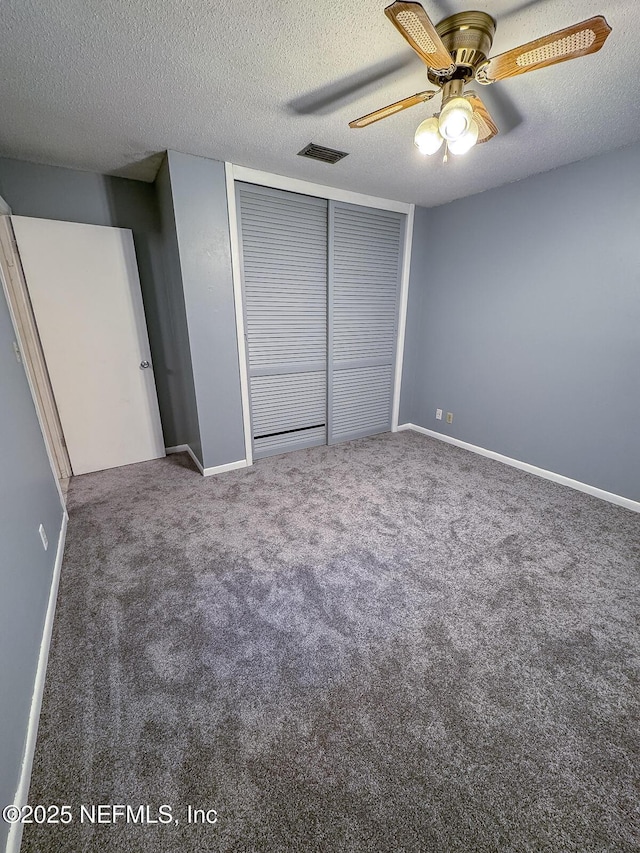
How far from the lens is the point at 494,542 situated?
6.98 ft

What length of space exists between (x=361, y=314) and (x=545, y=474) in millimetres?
2252

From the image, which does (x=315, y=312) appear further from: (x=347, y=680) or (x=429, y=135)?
(x=347, y=680)

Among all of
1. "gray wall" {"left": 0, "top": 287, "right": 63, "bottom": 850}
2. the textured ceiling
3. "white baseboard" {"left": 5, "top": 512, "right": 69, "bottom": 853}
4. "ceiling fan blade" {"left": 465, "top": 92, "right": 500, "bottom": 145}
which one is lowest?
"white baseboard" {"left": 5, "top": 512, "right": 69, "bottom": 853}

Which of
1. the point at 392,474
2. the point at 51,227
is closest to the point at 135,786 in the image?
the point at 392,474

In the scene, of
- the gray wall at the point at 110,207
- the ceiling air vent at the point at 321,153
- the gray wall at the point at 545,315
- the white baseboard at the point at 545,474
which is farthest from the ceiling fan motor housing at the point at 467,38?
the white baseboard at the point at 545,474

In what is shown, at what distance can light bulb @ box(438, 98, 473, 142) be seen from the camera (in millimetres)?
1247

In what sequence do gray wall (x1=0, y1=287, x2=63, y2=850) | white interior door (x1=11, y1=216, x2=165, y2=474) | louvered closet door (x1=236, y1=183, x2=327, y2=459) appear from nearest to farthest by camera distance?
gray wall (x1=0, y1=287, x2=63, y2=850), white interior door (x1=11, y1=216, x2=165, y2=474), louvered closet door (x1=236, y1=183, x2=327, y2=459)

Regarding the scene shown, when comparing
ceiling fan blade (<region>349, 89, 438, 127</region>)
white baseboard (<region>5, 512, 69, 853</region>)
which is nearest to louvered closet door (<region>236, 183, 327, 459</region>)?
ceiling fan blade (<region>349, 89, 438, 127</region>)

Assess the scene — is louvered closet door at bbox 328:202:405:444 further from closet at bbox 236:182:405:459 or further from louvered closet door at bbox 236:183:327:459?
louvered closet door at bbox 236:183:327:459

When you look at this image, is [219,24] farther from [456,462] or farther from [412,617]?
[456,462]

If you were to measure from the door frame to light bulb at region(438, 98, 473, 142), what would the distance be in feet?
8.71

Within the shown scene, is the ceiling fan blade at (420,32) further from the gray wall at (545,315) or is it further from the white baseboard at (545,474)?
the white baseboard at (545,474)

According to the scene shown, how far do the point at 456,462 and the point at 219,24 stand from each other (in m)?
3.20

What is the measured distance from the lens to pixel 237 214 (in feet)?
8.55
